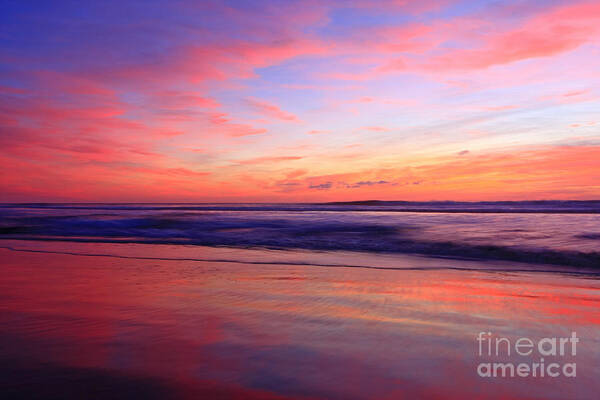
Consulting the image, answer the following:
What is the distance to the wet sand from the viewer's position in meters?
1.89

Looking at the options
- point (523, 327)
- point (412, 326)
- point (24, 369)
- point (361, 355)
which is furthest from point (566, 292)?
point (24, 369)

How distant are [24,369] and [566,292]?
468 centimetres

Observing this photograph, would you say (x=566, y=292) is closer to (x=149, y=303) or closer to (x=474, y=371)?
(x=474, y=371)

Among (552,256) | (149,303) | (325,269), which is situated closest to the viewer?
(149,303)

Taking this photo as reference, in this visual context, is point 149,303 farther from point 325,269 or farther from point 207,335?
point 325,269

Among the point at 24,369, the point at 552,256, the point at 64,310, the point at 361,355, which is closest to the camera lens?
the point at 24,369

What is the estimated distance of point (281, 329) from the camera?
273cm

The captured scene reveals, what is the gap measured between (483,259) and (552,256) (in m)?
1.12

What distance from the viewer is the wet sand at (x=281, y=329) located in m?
1.89

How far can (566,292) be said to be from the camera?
3.95 meters

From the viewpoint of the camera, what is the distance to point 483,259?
6547mm

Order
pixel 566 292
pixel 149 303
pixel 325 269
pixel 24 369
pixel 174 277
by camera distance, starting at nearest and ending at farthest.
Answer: pixel 24 369 < pixel 149 303 < pixel 566 292 < pixel 174 277 < pixel 325 269

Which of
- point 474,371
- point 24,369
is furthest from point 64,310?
point 474,371

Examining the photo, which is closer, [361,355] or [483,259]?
[361,355]
